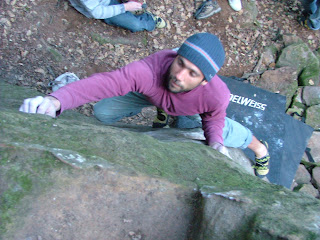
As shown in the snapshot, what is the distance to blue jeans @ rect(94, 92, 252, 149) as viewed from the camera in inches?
106

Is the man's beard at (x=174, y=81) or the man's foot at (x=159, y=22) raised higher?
the man's foot at (x=159, y=22)

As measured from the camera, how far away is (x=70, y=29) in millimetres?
3881

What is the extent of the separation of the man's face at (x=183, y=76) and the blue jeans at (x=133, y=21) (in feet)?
7.98

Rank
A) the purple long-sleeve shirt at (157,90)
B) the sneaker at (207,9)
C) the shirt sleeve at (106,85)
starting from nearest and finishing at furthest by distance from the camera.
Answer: the shirt sleeve at (106,85), the purple long-sleeve shirt at (157,90), the sneaker at (207,9)

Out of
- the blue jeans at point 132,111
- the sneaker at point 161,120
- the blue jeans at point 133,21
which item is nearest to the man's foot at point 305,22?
the blue jeans at point 133,21

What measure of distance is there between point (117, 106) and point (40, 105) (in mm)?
1334

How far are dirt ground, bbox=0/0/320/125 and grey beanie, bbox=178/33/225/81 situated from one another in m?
2.19

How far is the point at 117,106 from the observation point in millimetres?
2855

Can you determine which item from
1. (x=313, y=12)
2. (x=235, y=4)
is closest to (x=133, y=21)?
(x=235, y=4)

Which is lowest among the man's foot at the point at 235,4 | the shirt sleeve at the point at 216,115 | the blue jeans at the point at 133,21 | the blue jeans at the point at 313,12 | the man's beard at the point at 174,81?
the shirt sleeve at the point at 216,115

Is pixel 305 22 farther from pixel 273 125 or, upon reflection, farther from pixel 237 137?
pixel 237 137

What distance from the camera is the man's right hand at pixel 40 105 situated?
5.00ft

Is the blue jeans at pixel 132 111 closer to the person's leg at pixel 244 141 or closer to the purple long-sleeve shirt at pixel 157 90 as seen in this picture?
the person's leg at pixel 244 141

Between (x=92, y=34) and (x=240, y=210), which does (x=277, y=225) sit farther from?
(x=92, y=34)
